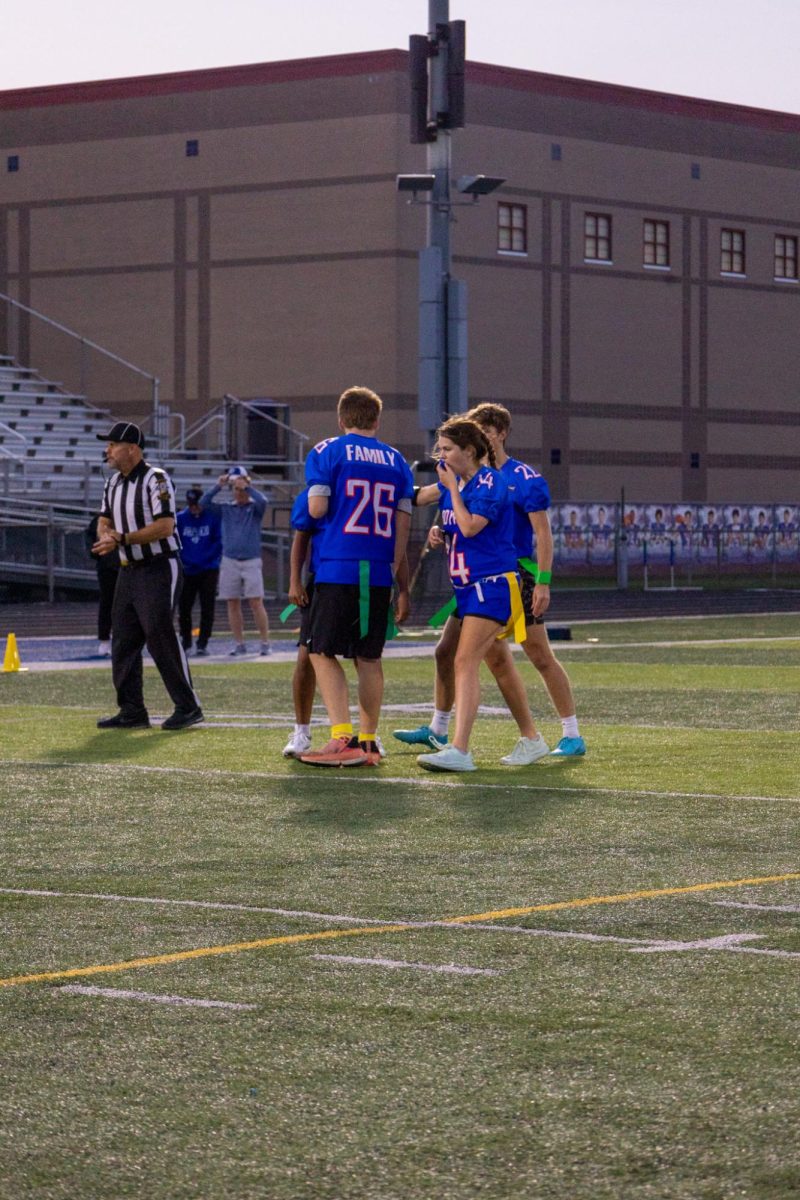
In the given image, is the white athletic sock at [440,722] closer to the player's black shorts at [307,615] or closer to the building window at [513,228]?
the player's black shorts at [307,615]

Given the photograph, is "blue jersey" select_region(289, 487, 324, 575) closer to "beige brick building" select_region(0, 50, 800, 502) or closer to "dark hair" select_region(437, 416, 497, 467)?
"dark hair" select_region(437, 416, 497, 467)

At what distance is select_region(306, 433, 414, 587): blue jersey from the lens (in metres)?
10.9

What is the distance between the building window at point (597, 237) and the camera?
50.0m

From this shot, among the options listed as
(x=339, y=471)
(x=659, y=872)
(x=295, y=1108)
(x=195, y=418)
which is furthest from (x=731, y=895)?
(x=195, y=418)

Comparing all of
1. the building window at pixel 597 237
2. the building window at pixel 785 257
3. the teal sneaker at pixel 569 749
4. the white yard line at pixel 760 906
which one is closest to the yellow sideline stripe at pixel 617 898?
the white yard line at pixel 760 906

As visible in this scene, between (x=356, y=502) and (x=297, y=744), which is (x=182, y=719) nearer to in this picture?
(x=297, y=744)

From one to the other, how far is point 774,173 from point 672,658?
1407 inches

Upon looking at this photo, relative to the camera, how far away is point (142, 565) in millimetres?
13102

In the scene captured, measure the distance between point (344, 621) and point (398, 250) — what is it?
35590 millimetres

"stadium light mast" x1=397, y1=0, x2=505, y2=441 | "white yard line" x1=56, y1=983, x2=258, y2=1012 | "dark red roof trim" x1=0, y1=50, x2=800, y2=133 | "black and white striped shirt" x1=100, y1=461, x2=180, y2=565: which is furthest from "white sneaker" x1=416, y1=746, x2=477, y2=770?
"dark red roof trim" x1=0, y1=50, x2=800, y2=133

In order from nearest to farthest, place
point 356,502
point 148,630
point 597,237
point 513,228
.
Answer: point 356,502 < point 148,630 < point 513,228 < point 597,237

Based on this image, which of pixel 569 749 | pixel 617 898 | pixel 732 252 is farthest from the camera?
pixel 732 252

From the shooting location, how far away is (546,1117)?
4418 millimetres

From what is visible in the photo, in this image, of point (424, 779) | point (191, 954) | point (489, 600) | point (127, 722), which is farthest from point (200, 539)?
point (191, 954)
